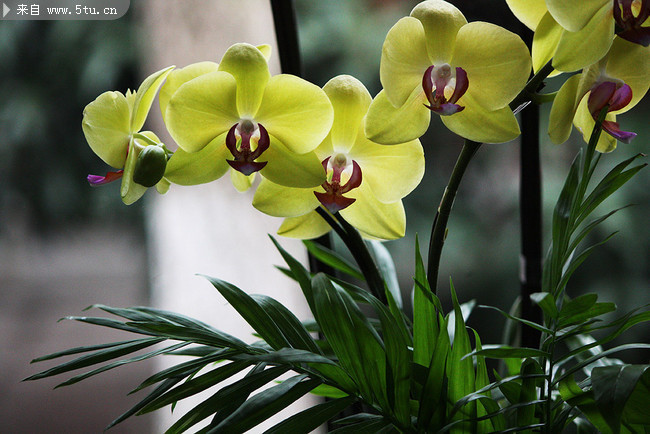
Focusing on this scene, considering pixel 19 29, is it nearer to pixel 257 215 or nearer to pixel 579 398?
pixel 257 215

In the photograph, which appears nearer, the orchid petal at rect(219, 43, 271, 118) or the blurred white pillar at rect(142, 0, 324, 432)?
the orchid petal at rect(219, 43, 271, 118)

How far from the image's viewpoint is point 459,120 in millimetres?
468

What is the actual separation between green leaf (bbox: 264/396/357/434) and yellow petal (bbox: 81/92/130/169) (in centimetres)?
27

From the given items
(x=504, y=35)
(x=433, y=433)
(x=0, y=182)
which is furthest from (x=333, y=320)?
(x=0, y=182)

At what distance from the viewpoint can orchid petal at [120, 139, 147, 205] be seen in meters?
0.47

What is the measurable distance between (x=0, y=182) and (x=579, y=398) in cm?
109

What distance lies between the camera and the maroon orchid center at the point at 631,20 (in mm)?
399

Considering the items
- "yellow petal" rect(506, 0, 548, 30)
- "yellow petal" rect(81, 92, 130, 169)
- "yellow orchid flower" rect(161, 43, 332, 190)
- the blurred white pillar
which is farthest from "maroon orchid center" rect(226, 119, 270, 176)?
the blurred white pillar

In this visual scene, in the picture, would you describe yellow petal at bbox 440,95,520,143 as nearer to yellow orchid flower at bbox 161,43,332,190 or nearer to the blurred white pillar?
yellow orchid flower at bbox 161,43,332,190

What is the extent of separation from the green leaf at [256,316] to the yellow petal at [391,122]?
18 centimetres

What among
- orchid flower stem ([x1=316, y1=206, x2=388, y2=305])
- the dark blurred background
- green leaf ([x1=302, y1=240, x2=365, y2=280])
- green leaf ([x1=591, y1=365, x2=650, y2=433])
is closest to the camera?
green leaf ([x1=591, y1=365, x2=650, y2=433])

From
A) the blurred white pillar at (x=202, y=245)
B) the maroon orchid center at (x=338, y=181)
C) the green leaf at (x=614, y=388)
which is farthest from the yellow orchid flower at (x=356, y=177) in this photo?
the blurred white pillar at (x=202, y=245)

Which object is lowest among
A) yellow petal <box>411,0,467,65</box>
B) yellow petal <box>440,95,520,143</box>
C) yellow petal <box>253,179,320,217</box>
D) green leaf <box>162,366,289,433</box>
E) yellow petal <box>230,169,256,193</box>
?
green leaf <box>162,366,289,433</box>

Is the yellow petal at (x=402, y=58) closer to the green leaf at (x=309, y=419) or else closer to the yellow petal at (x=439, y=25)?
the yellow petal at (x=439, y=25)
